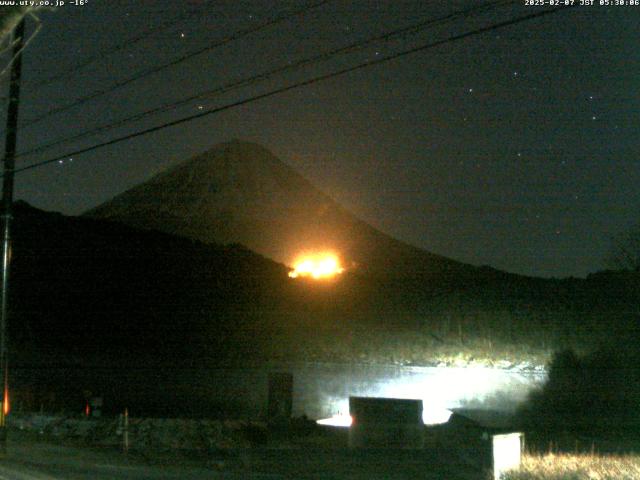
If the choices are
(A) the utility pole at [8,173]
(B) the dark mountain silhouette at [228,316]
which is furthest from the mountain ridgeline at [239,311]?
(A) the utility pole at [8,173]

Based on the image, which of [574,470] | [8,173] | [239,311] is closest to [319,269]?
[239,311]

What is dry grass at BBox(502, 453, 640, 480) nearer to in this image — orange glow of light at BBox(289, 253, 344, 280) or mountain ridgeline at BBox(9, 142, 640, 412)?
mountain ridgeline at BBox(9, 142, 640, 412)

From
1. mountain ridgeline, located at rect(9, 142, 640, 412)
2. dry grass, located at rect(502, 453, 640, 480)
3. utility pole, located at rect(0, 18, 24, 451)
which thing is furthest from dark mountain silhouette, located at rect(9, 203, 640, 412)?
dry grass, located at rect(502, 453, 640, 480)

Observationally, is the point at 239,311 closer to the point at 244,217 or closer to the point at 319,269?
the point at 319,269

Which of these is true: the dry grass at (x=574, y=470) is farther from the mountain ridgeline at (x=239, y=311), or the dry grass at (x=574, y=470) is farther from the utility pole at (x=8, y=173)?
the mountain ridgeline at (x=239, y=311)

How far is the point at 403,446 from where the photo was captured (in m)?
21.7

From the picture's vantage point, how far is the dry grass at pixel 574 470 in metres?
12.5

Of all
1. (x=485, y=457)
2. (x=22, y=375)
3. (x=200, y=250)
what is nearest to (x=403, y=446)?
(x=485, y=457)

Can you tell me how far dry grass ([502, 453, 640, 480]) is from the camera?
12477 millimetres

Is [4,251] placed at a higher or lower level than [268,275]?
lower

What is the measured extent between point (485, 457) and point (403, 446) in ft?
24.6

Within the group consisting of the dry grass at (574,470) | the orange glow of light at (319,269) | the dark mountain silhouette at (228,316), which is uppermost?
the orange glow of light at (319,269)

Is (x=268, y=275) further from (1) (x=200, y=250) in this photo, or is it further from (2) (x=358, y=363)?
(2) (x=358, y=363)

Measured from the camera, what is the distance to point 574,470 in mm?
13102
